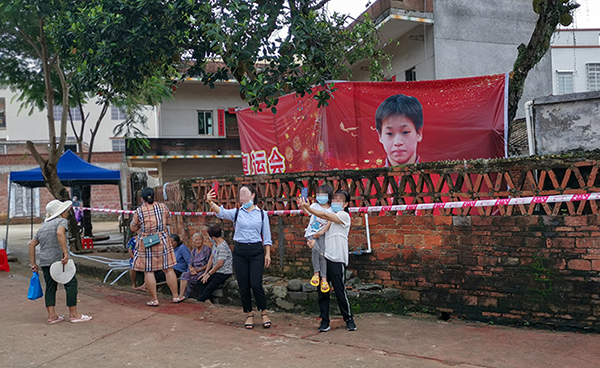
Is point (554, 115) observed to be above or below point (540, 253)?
above

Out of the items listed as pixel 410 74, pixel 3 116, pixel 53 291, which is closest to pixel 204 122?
pixel 410 74

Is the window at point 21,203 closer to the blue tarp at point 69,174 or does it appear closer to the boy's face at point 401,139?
the blue tarp at point 69,174

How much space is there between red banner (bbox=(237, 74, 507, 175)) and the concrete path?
10.1 feet

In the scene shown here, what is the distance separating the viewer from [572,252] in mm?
5281

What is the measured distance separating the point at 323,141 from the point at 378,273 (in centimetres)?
287

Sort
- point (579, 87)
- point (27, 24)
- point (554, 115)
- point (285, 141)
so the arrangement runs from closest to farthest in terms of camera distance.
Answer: point (554, 115) < point (285, 141) < point (27, 24) < point (579, 87)

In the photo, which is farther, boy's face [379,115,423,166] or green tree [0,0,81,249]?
green tree [0,0,81,249]

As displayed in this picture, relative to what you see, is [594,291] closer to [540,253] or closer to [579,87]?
[540,253]

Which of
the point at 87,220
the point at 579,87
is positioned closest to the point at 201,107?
the point at 87,220

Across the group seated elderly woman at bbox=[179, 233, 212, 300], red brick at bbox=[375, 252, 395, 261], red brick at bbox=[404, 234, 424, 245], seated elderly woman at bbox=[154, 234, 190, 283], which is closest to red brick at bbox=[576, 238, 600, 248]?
red brick at bbox=[404, 234, 424, 245]

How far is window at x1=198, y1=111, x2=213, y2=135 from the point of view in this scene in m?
22.0

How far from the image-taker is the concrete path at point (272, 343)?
4512mm

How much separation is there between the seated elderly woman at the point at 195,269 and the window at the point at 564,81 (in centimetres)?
1791

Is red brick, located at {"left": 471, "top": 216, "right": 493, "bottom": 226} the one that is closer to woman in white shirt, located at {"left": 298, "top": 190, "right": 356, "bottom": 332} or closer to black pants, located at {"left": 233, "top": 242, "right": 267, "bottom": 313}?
woman in white shirt, located at {"left": 298, "top": 190, "right": 356, "bottom": 332}
